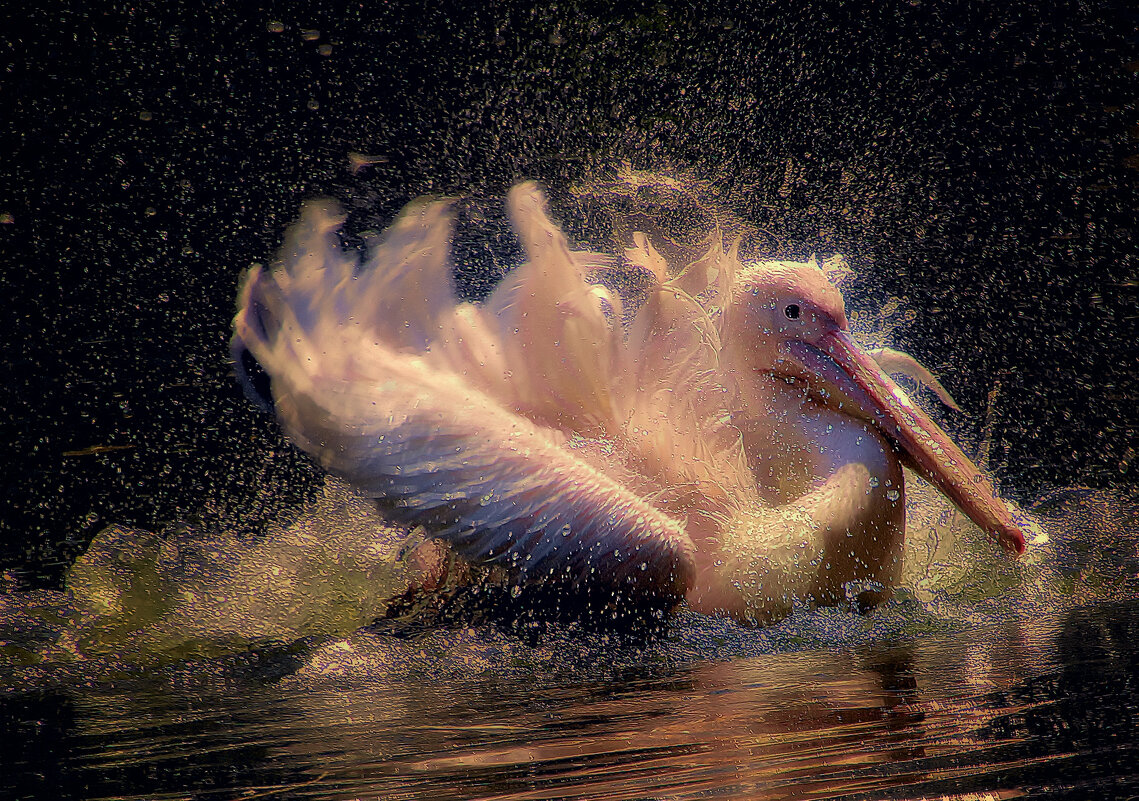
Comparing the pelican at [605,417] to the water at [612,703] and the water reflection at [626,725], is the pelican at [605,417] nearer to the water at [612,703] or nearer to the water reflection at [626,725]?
the water at [612,703]

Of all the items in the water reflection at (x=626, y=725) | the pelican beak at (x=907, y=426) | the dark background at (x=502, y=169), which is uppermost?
the dark background at (x=502, y=169)

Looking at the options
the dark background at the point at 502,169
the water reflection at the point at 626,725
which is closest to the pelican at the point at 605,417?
the water reflection at the point at 626,725

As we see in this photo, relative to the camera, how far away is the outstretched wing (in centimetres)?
227

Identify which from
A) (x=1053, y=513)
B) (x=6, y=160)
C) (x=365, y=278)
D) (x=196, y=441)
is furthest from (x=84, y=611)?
(x=1053, y=513)

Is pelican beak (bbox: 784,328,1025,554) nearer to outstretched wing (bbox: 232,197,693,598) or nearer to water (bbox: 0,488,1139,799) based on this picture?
water (bbox: 0,488,1139,799)

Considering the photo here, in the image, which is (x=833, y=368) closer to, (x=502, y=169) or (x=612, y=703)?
(x=612, y=703)

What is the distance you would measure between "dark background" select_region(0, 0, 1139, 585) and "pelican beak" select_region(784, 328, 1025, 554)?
126cm

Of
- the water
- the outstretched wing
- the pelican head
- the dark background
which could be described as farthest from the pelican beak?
the dark background

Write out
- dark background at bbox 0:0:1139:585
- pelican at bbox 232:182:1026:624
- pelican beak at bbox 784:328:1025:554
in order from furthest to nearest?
1. dark background at bbox 0:0:1139:585
2. pelican at bbox 232:182:1026:624
3. pelican beak at bbox 784:328:1025:554

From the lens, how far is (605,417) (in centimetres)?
249

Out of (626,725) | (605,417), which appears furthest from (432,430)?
(626,725)

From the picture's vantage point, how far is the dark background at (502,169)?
3664mm

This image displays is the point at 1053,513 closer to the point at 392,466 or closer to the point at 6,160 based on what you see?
the point at 392,466

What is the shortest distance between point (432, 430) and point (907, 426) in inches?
45.5
